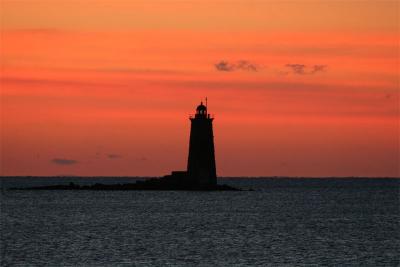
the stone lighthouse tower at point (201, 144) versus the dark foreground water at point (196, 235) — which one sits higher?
the stone lighthouse tower at point (201, 144)

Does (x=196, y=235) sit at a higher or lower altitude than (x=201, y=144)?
lower

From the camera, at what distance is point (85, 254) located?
53.1 meters

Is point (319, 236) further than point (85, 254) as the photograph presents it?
Yes

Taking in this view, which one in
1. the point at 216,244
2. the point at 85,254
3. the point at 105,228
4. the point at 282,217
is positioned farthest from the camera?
the point at 282,217

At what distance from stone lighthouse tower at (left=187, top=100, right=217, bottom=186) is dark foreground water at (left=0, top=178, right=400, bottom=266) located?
6.07 meters

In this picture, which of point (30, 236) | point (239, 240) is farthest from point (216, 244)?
point (30, 236)

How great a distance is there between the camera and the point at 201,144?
10744cm

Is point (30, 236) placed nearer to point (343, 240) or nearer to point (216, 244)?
point (216, 244)

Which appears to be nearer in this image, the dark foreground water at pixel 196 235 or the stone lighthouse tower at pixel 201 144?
the dark foreground water at pixel 196 235

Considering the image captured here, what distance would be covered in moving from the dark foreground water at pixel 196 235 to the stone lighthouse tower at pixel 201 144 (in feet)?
19.9

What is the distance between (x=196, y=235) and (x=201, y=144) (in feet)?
140

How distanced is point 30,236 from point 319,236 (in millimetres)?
18589

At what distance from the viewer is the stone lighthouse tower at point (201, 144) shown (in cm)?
10738

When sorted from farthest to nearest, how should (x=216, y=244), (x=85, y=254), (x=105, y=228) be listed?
(x=105, y=228), (x=216, y=244), (x=85, y=254)
